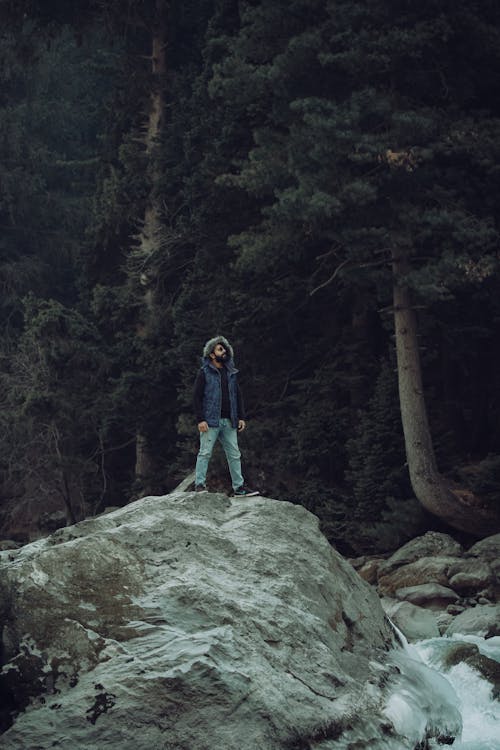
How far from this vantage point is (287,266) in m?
21.4

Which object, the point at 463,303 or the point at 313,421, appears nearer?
the point at 463,303

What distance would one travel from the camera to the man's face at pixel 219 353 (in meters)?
10.6

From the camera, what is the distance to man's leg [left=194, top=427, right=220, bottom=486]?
33.7 feet

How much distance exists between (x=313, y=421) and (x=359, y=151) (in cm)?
610

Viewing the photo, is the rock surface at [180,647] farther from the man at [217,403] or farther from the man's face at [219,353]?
the man's face at [219,353]

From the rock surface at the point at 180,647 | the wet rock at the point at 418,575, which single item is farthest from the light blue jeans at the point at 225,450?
the wet rock at the point at 418,575

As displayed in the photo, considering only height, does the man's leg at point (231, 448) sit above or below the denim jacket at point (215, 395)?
below

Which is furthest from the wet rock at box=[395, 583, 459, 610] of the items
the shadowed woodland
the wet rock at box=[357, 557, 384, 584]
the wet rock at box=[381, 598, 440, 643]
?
the shadowed woodland

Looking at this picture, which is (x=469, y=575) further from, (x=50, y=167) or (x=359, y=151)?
(x=50, y=167)

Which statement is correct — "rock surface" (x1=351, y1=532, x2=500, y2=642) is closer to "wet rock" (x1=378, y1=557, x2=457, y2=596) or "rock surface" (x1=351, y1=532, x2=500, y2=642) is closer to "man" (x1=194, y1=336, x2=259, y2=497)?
"wet rock" (x1=378, y1=557, x2=457, y2=596)

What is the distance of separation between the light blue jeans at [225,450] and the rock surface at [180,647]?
2508mm

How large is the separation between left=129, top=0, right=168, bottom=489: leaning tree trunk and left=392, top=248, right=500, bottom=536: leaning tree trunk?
8.91 meters

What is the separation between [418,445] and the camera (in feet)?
58.4

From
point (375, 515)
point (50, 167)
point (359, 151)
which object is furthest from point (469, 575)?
point (50, 167)
